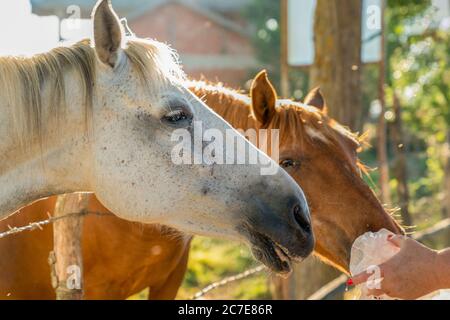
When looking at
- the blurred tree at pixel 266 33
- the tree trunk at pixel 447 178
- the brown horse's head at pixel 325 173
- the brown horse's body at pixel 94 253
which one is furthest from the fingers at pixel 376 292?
the blurred tree at pixel 266 33

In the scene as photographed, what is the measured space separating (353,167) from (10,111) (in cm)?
188

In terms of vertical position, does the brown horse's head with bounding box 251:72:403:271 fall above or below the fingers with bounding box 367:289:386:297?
above

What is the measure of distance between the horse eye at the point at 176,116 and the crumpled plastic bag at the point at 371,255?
3.16 ft

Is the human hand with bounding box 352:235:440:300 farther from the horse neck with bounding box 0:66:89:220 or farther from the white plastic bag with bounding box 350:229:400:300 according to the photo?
the horse neck with bounding box 0:66:89:220

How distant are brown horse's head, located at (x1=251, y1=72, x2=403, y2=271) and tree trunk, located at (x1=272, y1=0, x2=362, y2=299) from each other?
2374 mm

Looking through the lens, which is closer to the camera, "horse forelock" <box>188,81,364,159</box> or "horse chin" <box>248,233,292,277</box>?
"horse chin" <box>248,233,292,277</box>

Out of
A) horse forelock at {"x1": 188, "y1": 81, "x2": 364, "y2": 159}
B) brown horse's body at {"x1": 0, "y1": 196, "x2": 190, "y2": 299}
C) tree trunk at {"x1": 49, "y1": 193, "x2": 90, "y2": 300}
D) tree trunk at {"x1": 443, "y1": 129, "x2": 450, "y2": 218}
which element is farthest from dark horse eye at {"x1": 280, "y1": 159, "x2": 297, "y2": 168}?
tree trunk at {"x1": 443, "y1": 129, "x2": 450, "y2": 218}

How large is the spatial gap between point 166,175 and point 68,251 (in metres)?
1.00

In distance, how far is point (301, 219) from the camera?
8.90 feet

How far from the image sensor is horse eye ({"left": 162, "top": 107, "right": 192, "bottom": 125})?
2.69 metres

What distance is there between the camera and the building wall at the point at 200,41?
72.0 ft

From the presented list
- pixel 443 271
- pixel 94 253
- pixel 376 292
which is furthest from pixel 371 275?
pixel 94 253

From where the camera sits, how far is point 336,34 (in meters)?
6.17
